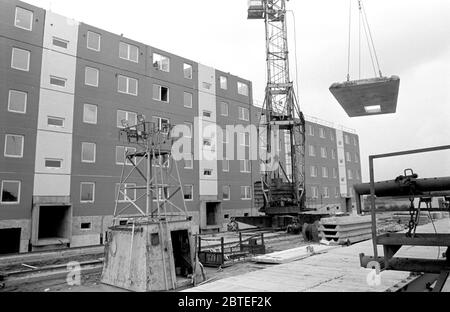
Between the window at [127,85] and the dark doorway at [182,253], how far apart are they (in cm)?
1893

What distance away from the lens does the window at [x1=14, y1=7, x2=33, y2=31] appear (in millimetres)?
24567

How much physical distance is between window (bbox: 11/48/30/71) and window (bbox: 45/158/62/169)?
6.32 meters

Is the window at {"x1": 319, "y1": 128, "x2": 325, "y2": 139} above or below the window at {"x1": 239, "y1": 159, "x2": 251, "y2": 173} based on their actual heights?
above

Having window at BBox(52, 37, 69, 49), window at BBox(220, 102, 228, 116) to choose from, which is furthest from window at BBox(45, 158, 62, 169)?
window at BBox(220, 102, 228, 116)

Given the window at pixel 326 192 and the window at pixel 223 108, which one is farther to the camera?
the window at pixel 326 192

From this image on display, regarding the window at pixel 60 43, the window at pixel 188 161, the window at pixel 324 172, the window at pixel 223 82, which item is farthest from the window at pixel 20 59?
the window at pixel 324 172

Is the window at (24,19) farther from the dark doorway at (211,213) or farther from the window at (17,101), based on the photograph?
the dark doorway at (211,213)

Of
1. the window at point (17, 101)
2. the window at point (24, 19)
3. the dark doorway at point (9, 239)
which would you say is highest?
the window at point (24, 19)

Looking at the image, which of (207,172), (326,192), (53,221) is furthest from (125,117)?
(326,192)

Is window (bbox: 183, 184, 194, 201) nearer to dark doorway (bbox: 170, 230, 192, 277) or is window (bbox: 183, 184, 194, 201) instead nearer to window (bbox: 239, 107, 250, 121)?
window (bbox: 239, 107, 250, 121)

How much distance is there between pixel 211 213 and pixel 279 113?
41.6ft

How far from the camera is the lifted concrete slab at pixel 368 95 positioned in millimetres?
9664
